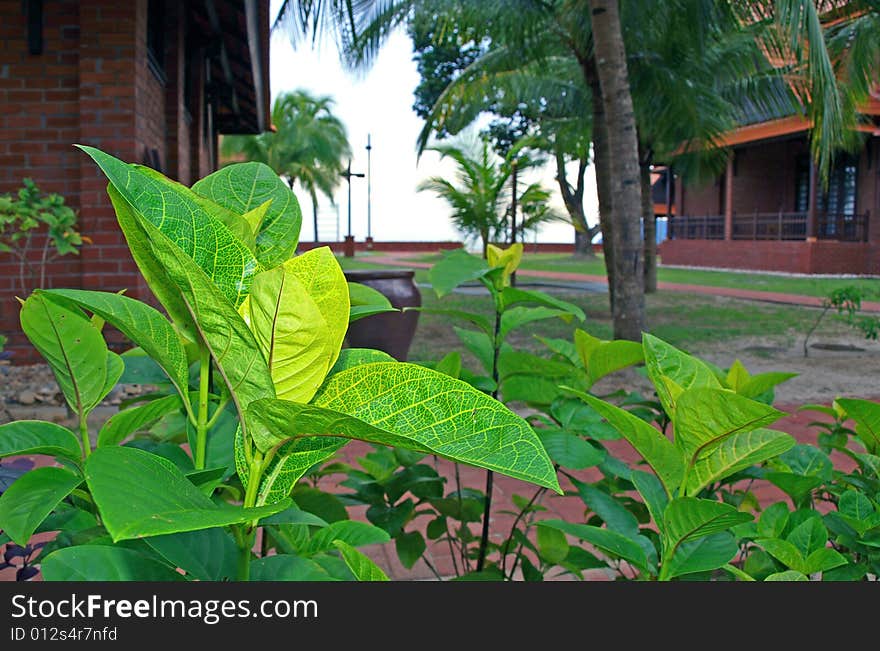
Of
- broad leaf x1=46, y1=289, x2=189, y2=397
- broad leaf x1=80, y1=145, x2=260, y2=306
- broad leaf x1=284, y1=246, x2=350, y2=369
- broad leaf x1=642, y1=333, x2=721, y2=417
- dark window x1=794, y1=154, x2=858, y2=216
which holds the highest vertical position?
dark window x1=794, y1=154, x2=858, y2=216

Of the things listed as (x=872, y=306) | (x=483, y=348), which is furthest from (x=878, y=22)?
(x=483, y=348)

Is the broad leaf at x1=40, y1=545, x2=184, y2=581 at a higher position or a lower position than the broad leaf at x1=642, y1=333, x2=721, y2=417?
lower

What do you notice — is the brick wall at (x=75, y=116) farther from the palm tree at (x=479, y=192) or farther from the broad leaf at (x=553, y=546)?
the palm tree at (x=479, y=192)

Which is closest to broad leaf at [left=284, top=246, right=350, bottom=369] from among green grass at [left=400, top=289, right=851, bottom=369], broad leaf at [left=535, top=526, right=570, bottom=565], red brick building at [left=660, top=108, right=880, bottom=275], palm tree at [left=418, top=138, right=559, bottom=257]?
broad leaf at [left=535, top=526, right=570, bottom=565]

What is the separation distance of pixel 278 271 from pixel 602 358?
0.83m

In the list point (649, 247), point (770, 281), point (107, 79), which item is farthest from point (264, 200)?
point (770, 281)

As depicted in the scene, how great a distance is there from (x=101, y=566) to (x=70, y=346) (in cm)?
25

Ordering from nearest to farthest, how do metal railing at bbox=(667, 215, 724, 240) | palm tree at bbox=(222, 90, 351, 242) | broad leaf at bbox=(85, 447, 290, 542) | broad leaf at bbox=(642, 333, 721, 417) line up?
broad leaf at bbox=(85, 447, 290, 542), broad leaf at bbox=(642, 333, 721, 417), metal railing at bbox=(667, 215, 724, 240), palm tree at bbox=(222, 90, 351, 242)

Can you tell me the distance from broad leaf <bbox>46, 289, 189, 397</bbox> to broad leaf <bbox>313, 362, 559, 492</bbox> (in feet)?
0.69

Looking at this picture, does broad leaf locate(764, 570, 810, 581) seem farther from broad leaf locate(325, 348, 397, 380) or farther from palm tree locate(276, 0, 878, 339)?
palm tree locate(276, 0, 878, 339)

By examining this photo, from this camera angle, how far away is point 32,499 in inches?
28.2

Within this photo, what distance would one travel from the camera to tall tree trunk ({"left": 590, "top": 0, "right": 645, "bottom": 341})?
741cm

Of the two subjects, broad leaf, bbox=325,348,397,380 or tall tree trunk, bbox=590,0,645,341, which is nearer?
broad leaf, bbox=325,348,397,380

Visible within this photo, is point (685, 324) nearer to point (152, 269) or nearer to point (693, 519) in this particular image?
point (693, 519)
